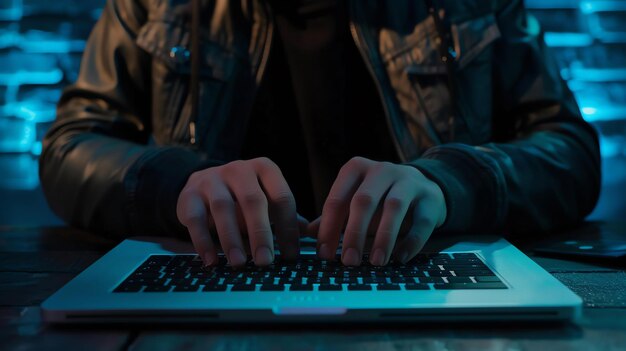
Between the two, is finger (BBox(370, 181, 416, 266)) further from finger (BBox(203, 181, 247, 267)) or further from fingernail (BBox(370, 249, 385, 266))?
finger (BBox(203, 181, 247, 267))

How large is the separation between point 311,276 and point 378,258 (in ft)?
0.26

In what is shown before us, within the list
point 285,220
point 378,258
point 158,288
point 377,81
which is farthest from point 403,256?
point 377,81

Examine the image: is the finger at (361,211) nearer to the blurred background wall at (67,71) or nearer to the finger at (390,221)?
the finger at (390,221)

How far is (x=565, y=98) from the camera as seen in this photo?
1142 millimetres

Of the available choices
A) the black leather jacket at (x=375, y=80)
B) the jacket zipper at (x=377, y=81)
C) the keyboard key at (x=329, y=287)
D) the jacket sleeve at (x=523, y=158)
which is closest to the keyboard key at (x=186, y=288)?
the keyboard key at (x=329, y=287)

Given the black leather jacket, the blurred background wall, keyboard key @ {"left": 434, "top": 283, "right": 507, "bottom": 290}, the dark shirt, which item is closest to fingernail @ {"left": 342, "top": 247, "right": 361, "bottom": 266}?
keyboard key @ {"left": 434, "top": 283, "right": 507, "bottom": 290}

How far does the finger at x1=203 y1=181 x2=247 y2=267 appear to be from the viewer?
58 centimetres

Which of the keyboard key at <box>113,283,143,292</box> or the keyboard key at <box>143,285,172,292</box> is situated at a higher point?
the keyboard key at <box>143,285,172,292</box>

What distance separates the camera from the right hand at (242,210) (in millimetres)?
583

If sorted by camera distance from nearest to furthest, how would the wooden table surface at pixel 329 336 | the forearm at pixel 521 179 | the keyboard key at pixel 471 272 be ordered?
the wooden table surface at pixel 329 336
the keyboard key at pixel 471 272
the forearm at pixel 521 179

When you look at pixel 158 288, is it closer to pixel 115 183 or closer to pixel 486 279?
pixel 486 279

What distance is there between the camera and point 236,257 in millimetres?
572

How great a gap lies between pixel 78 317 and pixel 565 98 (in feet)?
3.35

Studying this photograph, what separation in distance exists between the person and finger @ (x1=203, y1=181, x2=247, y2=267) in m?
0.24
